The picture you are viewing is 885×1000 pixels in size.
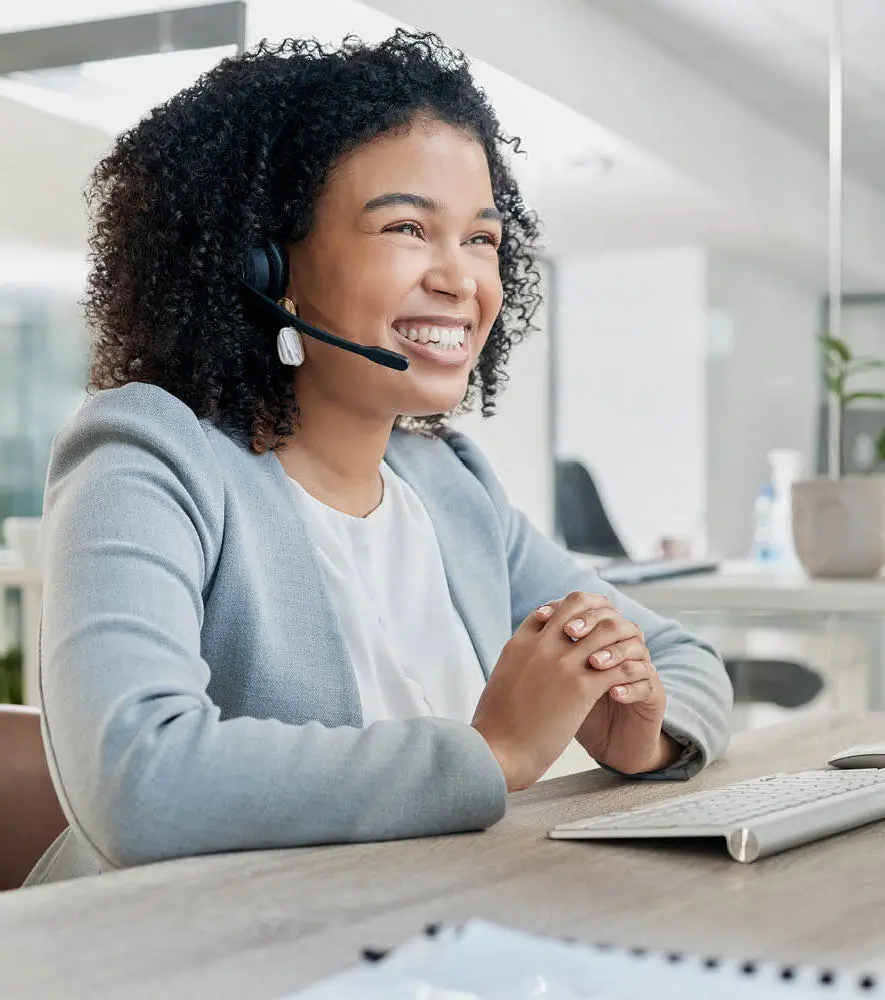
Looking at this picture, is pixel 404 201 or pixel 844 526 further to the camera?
pixel 844 526

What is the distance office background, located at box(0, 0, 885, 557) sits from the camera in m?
2.80

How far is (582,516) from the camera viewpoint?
4.52m

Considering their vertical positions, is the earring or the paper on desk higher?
the earring

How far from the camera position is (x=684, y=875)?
2.42ft

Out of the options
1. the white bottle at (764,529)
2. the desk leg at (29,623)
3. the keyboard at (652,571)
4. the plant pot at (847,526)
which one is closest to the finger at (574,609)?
the keyboard at (652,571)

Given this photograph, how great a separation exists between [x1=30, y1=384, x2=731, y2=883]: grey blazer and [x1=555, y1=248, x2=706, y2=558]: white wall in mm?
4284

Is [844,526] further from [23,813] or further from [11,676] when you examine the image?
[23,813]

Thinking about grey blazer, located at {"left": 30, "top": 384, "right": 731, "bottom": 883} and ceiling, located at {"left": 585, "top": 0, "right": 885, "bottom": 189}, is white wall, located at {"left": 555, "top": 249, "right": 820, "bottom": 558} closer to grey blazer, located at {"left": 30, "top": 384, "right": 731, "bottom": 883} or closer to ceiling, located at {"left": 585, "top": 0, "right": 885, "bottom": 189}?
ceiling, located at {"left": 585, "top": 0, "right": 885, "bottom": 189}

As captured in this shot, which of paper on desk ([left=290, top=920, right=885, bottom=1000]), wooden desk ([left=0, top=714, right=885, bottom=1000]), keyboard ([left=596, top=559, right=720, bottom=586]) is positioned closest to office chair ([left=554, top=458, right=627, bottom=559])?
keyboard ([left=596, top=559, right=720, bottom=586])

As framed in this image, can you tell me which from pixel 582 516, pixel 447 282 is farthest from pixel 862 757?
pixel 582 516

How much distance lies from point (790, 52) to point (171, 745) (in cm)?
400

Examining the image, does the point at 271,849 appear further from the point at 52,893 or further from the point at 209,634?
the point at 209,634

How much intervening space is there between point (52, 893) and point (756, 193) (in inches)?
179

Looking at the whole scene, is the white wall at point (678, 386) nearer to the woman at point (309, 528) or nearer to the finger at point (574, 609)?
the woman at point (309, 528)
